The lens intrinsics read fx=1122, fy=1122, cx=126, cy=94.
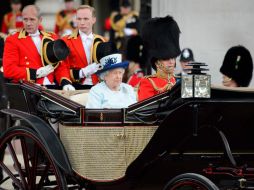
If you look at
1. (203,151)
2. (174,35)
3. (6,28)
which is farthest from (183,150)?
(6,28)

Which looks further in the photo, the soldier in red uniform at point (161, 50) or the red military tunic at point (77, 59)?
the red military tunic at point (77, 59)

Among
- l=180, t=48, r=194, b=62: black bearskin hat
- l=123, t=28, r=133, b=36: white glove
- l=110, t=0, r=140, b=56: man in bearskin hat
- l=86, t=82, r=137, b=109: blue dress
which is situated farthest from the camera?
l=110, t=0, r=140, b=56: man in bearskin hat

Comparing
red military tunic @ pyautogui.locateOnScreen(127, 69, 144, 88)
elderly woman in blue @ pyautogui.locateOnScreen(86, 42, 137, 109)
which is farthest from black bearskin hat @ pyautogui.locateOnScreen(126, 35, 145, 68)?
elderly woman in blue @ pyautogui.locateOnScreen(86, 42, 137, 109)

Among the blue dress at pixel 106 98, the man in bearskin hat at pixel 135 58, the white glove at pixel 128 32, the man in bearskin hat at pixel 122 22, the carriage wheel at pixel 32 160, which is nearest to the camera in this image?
the blue dress at pixel 106 98

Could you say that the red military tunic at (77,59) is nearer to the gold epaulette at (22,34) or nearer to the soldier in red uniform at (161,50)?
the gold epaulette at (22,34)

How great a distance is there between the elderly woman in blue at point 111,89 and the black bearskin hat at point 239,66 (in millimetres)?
1508

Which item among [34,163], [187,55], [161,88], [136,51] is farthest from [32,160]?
[136,51]

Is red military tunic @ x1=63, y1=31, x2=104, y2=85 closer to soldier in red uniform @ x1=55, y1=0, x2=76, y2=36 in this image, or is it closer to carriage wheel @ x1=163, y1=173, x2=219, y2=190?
carriage wheel @ x1=163, y1=173, x2=219, y2=190

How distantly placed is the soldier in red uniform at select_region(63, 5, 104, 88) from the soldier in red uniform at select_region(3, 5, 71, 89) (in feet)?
0.35

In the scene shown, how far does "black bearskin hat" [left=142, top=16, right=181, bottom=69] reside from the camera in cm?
846

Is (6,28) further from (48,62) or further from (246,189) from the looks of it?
(246,189)

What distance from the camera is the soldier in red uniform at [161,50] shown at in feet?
27.8

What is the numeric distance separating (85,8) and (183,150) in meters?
2.39

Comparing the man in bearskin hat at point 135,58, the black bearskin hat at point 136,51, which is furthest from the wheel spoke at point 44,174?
the black bearskin hat at point 136,51
